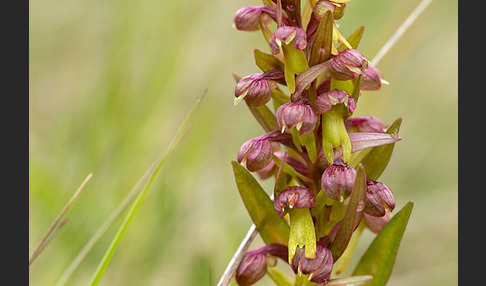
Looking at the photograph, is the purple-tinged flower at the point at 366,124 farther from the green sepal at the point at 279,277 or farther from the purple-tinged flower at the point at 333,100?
the green sepal at the point at 279,277

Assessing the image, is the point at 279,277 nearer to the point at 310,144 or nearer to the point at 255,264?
the point at 255,264

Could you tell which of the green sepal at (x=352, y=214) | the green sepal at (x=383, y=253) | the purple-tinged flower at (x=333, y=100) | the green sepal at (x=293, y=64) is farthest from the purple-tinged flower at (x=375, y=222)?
the green sepal at (x=293, y=64)

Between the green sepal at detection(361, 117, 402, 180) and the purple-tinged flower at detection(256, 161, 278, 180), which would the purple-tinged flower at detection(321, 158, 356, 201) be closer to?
the green sepal at detection(361, 117, 402, 180)

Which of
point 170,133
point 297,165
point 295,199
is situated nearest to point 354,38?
point 297,165

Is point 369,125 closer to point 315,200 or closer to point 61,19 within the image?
point 315,200

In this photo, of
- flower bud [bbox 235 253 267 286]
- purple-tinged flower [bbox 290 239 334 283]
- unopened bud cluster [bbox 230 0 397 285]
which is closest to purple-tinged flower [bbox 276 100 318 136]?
unopened bud cluster [bbox 230 0 397 285]

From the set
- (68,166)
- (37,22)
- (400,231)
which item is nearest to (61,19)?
(37,22)

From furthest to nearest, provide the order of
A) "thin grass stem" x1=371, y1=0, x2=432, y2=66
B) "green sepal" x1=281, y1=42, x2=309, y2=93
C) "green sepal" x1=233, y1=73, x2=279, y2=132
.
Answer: "thin grass stem" x1=371, y1=0, x2=432, y2=66, "green sepal" x1=233, y1=73, x2=279, y2=132, "green sepal" x1=281, y1=42, x2=309, y2=93
